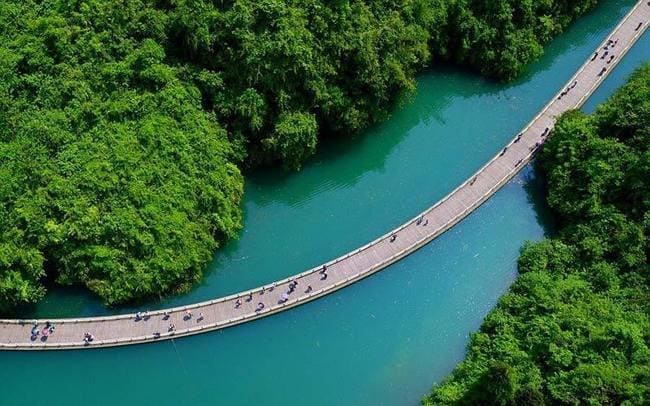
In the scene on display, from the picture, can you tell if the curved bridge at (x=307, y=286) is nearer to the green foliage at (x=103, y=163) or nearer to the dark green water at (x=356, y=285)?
the dark green water at (x=356, y=285)

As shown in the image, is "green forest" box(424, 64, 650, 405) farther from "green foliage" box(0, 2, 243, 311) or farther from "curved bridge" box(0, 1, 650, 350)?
"green foliage" box(0, 2, 243, 311)

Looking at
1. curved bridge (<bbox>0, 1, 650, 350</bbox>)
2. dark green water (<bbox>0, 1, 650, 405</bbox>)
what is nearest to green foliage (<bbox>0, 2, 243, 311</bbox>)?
curved bridge (<bbox>0, 1, 650, 350</bbox>)

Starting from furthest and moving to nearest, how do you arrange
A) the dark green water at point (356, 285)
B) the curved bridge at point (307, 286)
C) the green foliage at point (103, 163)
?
the curved bridge at point (307, 286), the dark green water at point (356, 285), the green foliage at point (103, 163)

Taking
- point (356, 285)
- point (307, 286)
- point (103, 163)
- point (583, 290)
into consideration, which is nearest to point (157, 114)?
point (103, 163)

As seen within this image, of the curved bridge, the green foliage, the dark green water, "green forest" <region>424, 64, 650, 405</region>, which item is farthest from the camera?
the curved bridge

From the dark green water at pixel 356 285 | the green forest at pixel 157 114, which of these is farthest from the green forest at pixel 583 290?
the green forest at pixel 157 114

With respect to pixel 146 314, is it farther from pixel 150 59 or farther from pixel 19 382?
pixel 150 59
